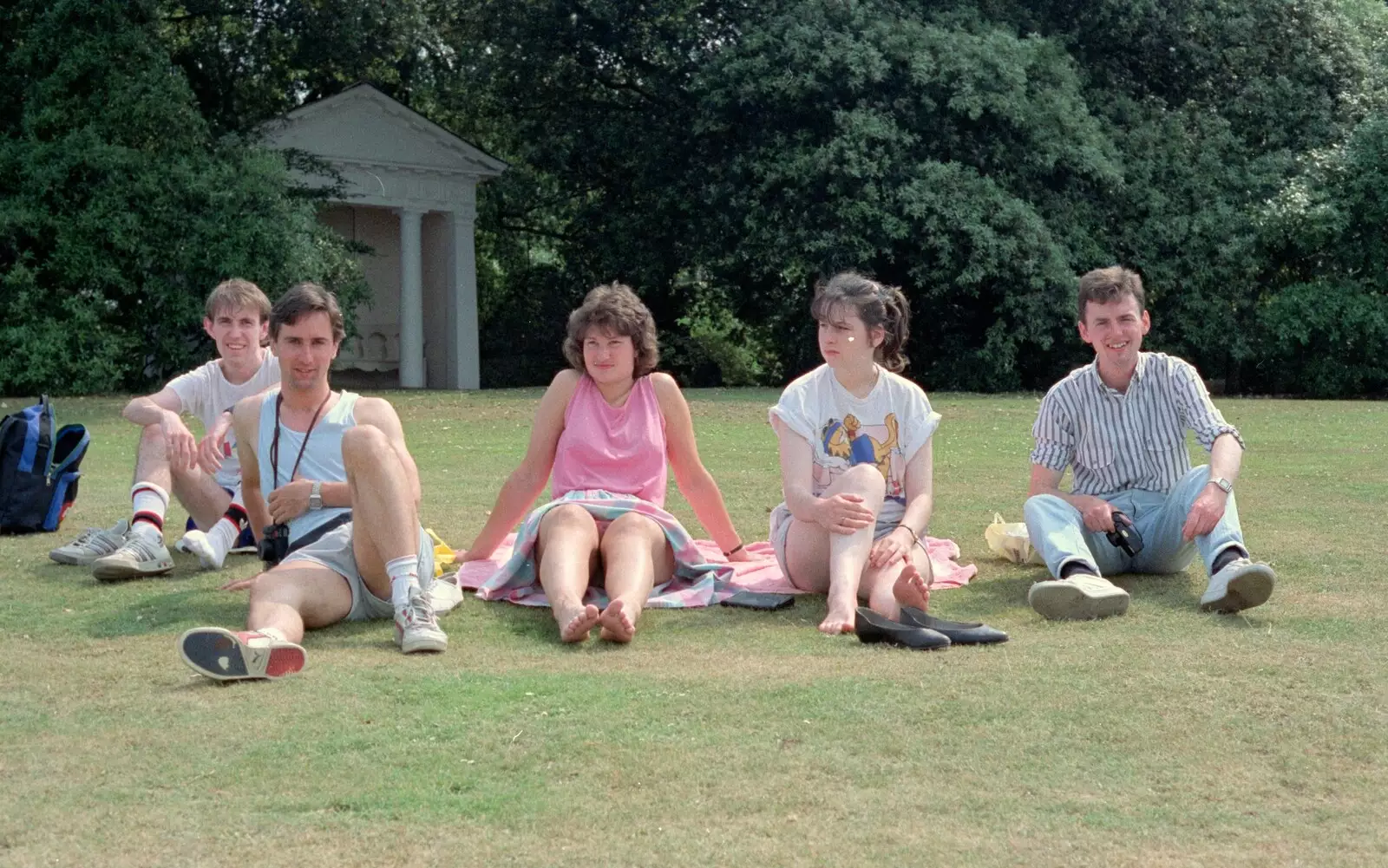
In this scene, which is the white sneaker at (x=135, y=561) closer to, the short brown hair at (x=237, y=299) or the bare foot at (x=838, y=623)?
the short brown hair at (x=237, y=299)

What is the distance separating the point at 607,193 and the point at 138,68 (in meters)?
11.1

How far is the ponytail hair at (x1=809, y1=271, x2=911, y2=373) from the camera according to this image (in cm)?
620

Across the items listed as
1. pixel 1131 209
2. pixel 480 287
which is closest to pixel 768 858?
pixel 1131 209

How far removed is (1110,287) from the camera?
6402 millimetres

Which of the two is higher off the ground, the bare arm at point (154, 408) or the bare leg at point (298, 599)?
the bare arm at point (154, 408)

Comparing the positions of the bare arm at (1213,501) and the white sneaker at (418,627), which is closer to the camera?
the white sneaker at (418,627)

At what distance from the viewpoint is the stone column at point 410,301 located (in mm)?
30062

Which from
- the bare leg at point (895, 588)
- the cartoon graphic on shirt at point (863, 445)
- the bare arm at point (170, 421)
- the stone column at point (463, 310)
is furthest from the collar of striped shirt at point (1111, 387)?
the stone column at point (463, 310)

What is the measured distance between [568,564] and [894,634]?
124 cm

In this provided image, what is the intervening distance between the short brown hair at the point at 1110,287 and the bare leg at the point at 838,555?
4.07 feet

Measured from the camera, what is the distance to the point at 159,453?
734 cm

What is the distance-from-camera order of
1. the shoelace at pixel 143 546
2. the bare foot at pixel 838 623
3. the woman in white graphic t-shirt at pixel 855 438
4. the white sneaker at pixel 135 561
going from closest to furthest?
1. the bare foot at pixel 838 623
2. the woman in white graphic t-shirt at pixel 855 438
3. the white sneaker at pixel 135 561
4. the shoelace at pixel 143 546

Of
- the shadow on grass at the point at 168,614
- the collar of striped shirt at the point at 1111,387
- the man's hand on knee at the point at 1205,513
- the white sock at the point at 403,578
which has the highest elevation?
the collar of striped shirt at the point at 1111,387

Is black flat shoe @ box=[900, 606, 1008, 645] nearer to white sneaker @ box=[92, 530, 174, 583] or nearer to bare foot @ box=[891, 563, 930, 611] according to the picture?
bare foot @ box=[891, 563, 930, 611]
